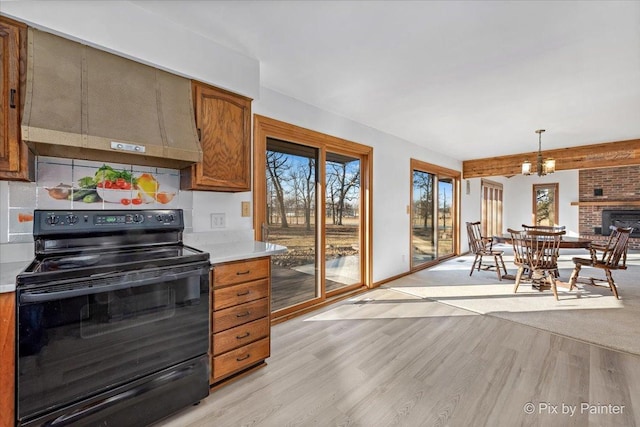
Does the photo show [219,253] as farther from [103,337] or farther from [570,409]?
[570,409]

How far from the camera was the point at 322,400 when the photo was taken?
Answer: 5.93ft

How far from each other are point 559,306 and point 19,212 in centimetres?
504

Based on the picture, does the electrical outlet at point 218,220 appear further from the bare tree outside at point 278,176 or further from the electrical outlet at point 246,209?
the bare tree outside at point 278,176

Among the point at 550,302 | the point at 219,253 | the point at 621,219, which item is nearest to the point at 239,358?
the point at 219,253

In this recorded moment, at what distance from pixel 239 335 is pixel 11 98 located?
179cm

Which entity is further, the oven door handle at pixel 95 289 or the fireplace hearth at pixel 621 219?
the fireplace hearth at pixel 621 219


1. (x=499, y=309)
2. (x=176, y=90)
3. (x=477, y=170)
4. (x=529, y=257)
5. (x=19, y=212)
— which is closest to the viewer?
(x=19, y=212)

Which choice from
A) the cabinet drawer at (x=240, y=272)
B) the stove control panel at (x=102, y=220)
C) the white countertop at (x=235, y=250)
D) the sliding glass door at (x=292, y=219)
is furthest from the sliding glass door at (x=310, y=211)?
the stove control panel at (x=102, y=220)

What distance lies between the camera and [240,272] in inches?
77.1

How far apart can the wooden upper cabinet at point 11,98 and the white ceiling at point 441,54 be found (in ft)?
2.15

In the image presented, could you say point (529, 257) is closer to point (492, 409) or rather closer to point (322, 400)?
point (492, 409)

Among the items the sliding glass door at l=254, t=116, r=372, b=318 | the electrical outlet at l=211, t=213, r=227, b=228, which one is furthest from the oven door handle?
the sliding glass door at l=254, t=116, r=372, b=318

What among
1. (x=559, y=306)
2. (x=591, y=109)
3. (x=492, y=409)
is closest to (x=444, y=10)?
(x=492, y=409)

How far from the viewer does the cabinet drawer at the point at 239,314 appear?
1.85 meters
